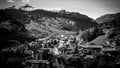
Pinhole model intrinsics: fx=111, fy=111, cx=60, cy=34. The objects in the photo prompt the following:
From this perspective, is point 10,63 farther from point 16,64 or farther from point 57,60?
point 57,60

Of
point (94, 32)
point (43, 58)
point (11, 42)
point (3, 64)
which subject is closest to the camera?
point (3, 64)

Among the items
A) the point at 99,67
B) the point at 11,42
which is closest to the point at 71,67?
the point at 99,67

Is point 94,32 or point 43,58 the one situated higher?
point 94,32

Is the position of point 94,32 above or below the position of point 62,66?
above

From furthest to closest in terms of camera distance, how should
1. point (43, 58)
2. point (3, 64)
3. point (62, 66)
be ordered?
point (43, 58), point (62, 66), point (3, 64)

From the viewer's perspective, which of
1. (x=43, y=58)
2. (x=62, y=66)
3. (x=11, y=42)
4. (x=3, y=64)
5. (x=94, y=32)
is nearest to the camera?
(x=3, y=64)

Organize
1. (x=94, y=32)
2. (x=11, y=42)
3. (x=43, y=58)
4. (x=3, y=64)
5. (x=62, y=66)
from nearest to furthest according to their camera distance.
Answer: (x=3, y=64) < (x=62, y=66) < (x=43, y=58) < (x=11, y=42) < (x=94, y=32)

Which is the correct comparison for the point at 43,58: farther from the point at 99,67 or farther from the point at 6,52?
the point at 99,67

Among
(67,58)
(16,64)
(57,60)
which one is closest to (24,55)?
(16,64)

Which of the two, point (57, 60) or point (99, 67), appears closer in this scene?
point (99, 67)
